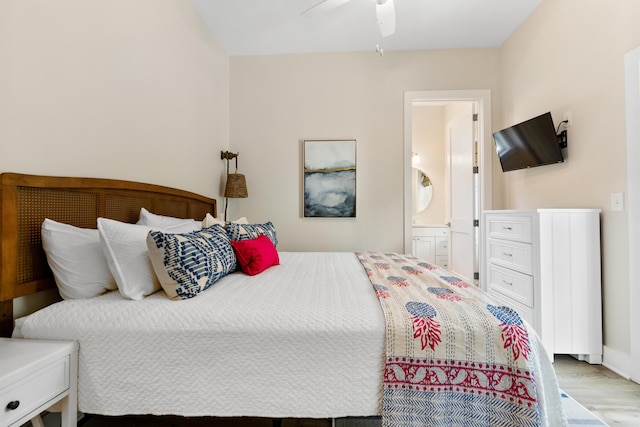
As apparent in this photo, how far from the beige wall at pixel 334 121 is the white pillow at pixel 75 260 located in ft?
6.72

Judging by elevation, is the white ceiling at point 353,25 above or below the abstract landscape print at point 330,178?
above

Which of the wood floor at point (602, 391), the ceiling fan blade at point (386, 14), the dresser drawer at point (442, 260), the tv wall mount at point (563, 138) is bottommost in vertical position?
the wood floor at point (602, 391)

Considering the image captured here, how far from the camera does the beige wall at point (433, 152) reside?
4.48 meters

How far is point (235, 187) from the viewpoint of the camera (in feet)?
9.62

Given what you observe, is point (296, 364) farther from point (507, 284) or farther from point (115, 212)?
point (507, 284)

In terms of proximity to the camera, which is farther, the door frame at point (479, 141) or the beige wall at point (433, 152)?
the beige wall at point (433, 152)

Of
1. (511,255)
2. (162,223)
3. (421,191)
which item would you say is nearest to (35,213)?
(162,223)

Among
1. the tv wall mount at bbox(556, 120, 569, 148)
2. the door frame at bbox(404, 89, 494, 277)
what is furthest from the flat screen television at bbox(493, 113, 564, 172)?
the door frame at bbox(404, 89, 494, 277)

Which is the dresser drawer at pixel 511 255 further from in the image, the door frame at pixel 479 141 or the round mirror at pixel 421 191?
the round mirror at pixel 421 191

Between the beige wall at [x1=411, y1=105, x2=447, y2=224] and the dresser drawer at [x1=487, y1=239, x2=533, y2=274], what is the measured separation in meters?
1.98

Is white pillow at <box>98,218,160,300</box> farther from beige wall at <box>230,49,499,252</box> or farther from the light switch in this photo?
the light switch

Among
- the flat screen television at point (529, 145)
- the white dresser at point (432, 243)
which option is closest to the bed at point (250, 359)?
the flat screen television at point (529, 145)

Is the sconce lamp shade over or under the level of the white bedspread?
over

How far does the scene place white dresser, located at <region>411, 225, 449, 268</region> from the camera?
13.3ft
